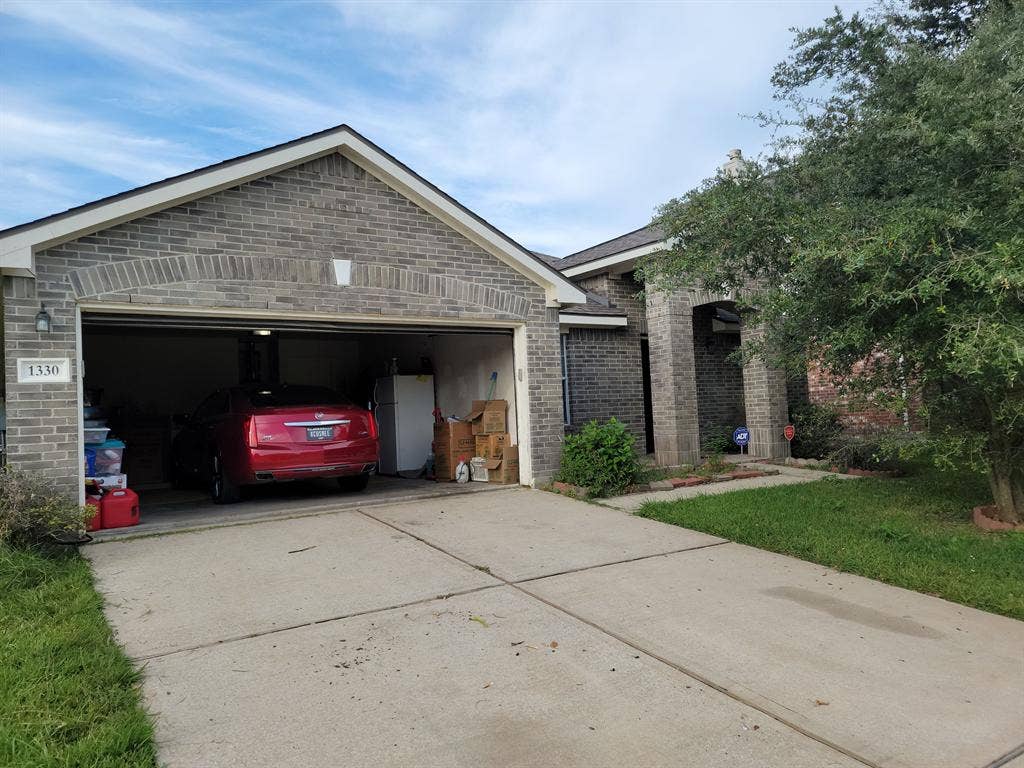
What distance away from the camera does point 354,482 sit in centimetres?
972

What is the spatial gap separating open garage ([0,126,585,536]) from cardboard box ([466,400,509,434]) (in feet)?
0.12

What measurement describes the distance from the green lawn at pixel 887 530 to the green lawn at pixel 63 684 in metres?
5.08

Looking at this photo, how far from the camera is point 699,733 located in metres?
2.98

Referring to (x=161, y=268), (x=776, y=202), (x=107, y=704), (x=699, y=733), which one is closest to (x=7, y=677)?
(x=107, y=704)

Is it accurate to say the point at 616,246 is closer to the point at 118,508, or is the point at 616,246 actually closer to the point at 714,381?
the point at 714,381

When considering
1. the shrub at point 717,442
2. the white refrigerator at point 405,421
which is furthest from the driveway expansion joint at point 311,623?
the shrub at point 717,442

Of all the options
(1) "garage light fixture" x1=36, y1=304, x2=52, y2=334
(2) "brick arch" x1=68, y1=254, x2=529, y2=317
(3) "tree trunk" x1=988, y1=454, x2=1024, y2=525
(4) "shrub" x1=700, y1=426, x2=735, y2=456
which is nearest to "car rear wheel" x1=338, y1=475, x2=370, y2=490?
(2) "brick arch" x1=68, y1=254, x2=529, y2=317

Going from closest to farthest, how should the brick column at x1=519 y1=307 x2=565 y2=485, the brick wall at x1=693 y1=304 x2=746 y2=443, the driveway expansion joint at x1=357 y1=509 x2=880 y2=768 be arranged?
the driveway expansion joint at x1=357 y1=509 x2=880 y2=768, the brick column at x1=519 y1=307 x2=565 y2=485, the brick wall at x1=693 y1=304 x2=746 y2=443

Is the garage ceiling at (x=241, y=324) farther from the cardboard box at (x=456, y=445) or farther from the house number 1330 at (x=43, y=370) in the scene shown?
the cardboard box at (x=456, y=445)

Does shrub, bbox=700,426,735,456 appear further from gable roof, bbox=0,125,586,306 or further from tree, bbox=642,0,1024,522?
tree, bbox=642,0,1024,522

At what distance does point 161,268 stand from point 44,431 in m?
1.94

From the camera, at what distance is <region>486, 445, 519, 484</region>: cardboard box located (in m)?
9.73

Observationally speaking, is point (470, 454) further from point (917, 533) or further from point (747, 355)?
point (917, 533)

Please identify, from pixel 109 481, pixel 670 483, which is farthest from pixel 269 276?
pixel 670 483
